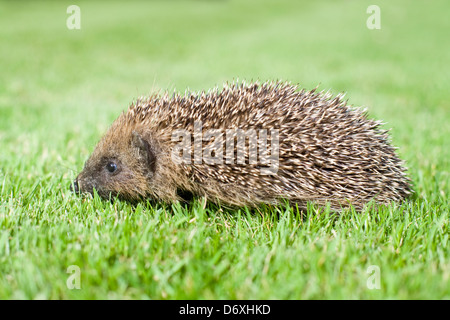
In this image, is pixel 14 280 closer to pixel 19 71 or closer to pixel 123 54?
pixel 19 71

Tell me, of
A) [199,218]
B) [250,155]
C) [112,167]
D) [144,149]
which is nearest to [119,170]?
[112,167]

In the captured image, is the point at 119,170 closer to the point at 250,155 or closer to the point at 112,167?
the point at 112,167

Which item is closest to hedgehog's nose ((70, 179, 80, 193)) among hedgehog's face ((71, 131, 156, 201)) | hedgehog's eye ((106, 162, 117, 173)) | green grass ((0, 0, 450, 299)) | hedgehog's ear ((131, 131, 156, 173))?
hedgehog's face ((71, 131, 156, 201))

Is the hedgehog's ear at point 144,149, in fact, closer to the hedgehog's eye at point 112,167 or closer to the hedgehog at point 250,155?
the hedgehog at point 250,155

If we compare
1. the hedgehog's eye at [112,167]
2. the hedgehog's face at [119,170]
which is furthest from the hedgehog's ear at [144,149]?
the hedgehog's eye at [112,167]

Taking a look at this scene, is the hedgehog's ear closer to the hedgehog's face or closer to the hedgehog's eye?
the hedgehog's face
